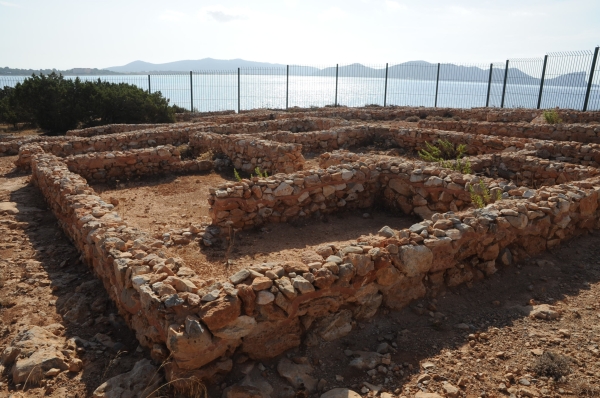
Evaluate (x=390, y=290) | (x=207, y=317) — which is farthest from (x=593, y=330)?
(x=207, y=317)

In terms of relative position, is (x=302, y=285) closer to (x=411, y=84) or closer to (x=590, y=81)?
(x=590, y=81)

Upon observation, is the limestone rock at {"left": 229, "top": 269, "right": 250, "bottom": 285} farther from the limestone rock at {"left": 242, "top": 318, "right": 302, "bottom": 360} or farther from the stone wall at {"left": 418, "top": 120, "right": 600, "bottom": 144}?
the stone wall at {"left": 418, "top": 120, "right": 600, "bottom": 144}

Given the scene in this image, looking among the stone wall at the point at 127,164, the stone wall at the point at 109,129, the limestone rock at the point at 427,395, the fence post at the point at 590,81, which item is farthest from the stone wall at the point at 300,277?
A: the fence post at the point at 590,81

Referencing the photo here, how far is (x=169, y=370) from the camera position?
3307 millimetres

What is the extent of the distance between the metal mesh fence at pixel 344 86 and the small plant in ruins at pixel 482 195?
17.8 meters

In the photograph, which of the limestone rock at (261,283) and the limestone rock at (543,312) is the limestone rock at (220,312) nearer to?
the limestone rock at (261,283)

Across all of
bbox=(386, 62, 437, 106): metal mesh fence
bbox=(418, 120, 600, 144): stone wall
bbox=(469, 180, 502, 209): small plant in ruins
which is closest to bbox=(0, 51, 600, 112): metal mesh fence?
bbox=(386, 62, 437, 106): metal mesh fence

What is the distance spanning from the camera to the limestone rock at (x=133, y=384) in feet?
10.7

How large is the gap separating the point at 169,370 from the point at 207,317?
0.54m

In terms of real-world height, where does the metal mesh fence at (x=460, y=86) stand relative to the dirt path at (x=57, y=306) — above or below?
above

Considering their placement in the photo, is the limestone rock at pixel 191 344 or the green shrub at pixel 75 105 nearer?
the limestone rock at pixel 191 344

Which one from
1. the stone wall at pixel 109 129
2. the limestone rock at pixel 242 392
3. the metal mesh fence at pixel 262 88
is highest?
the metal mesh fence at pixel 262 88

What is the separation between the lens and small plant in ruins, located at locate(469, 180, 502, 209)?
6.04 m

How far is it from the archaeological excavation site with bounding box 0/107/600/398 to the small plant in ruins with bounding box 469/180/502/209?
0.05 meters
